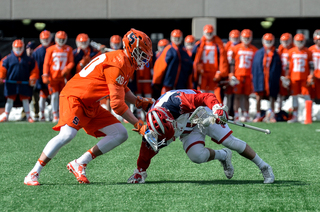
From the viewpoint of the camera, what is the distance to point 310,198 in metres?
3.72

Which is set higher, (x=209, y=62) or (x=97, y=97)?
(x=209, y=62)

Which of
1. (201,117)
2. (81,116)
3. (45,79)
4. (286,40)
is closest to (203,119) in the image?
(201,117)

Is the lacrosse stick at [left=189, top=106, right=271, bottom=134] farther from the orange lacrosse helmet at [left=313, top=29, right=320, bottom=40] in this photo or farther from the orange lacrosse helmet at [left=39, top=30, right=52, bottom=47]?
the orange lacrosse helmet at [left=39, top=30, right=52, bottom=47]

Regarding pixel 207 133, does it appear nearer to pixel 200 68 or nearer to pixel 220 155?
pixel 220 155

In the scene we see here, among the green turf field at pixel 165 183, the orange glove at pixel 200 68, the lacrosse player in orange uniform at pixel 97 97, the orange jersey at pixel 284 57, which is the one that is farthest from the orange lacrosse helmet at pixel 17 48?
the lacrosse player in orange uniform at pixel 97 97

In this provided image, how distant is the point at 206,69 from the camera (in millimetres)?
9711

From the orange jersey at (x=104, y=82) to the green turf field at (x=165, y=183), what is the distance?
76cm

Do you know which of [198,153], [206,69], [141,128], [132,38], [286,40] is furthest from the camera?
[286,40]

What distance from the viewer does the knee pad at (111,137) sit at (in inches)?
173

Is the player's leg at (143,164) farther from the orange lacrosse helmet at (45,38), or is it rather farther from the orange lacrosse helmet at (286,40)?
the orange lacrosse helmet at (286,40)

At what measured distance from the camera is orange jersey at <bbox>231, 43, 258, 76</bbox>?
9.80m

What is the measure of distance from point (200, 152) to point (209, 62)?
5573mm

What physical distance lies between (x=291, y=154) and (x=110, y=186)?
2.71 meters
